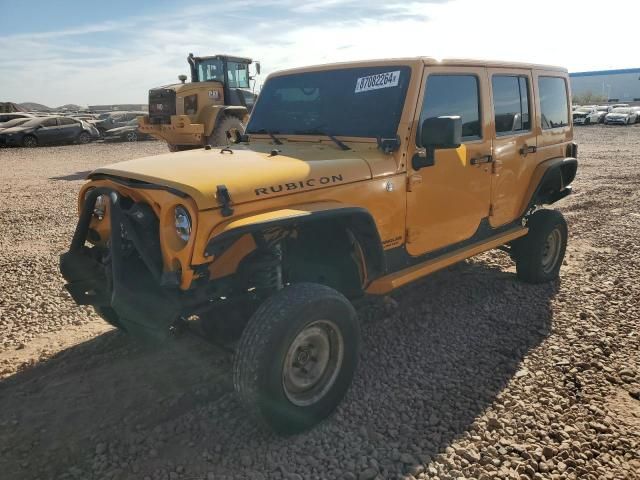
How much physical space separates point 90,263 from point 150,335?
0.85 m

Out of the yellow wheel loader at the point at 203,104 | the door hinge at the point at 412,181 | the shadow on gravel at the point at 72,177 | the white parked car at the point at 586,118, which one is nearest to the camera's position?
the door hinge at the point at 412,181

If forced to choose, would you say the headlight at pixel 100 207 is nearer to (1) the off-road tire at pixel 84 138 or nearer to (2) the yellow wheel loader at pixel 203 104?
(2) the yellow wheel loader at pixel 203 104

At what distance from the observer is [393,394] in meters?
3.39

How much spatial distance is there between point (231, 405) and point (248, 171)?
144cm

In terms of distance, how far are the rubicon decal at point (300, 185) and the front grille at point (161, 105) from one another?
11760 mm

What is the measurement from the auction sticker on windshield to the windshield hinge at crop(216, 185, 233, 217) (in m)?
1.57

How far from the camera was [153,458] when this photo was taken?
2797mm

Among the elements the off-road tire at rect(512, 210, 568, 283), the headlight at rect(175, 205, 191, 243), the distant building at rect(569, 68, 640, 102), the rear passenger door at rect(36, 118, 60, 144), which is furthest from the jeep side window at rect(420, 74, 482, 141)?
the distant building at rect(569, 68, 640, 102)

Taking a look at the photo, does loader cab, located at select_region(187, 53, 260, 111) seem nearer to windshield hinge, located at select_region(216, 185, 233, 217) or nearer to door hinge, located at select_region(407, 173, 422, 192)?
door hinge, located at select_region(407, 173, 422, 192)

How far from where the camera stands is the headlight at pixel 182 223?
2.69 meters

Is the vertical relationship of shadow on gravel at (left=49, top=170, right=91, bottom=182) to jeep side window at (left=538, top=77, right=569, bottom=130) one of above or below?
below

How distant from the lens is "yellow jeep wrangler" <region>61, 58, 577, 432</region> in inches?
108

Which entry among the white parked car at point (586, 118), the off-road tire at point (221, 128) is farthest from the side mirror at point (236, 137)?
the white parked car at point (586, 118)

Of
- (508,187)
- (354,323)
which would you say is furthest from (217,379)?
(508,187)
